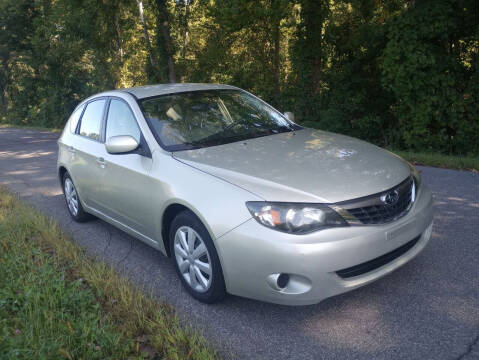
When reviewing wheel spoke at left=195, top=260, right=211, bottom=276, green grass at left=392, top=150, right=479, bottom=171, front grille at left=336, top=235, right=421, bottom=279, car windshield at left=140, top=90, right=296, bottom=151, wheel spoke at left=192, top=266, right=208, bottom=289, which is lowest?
green grass at left=392, top=150, right=479, bottom=171

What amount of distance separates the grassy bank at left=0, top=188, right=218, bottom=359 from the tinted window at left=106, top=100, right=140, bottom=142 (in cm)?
127

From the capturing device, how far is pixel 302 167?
3.51m

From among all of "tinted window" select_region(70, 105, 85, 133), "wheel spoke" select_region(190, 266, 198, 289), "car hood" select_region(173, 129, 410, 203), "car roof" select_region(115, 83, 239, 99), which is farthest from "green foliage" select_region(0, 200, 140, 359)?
"tinted window" select_region(70, 105, 85, 133)

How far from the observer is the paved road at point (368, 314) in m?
2.93

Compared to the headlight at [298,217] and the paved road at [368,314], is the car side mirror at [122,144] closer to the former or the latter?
the paved road at [368,314]

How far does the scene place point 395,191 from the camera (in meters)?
3.36

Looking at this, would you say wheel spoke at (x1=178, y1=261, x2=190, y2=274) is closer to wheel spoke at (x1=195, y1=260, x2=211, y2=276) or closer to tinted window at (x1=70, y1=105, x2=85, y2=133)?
wheel spoke at (x1=195, y1=260, x2=211, y2=276)

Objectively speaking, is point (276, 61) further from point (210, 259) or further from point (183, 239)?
point (210, 259)

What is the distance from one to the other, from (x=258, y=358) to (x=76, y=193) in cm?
378

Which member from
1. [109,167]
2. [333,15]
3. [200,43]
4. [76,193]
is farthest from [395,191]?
[200,43]

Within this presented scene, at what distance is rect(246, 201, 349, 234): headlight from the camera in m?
3.04

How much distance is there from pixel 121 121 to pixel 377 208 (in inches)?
108

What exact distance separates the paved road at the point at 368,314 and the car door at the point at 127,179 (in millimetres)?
490

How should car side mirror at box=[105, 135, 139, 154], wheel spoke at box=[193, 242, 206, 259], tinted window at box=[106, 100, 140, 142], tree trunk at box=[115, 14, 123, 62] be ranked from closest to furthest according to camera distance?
wheel spoke at box=[193, 242, 206, 259], car side mirror at box=[105, 135, 139, 154], tinted window at box=[106, 100, 140, 142], tree trunk at box=[115, 14, 123, 62]
